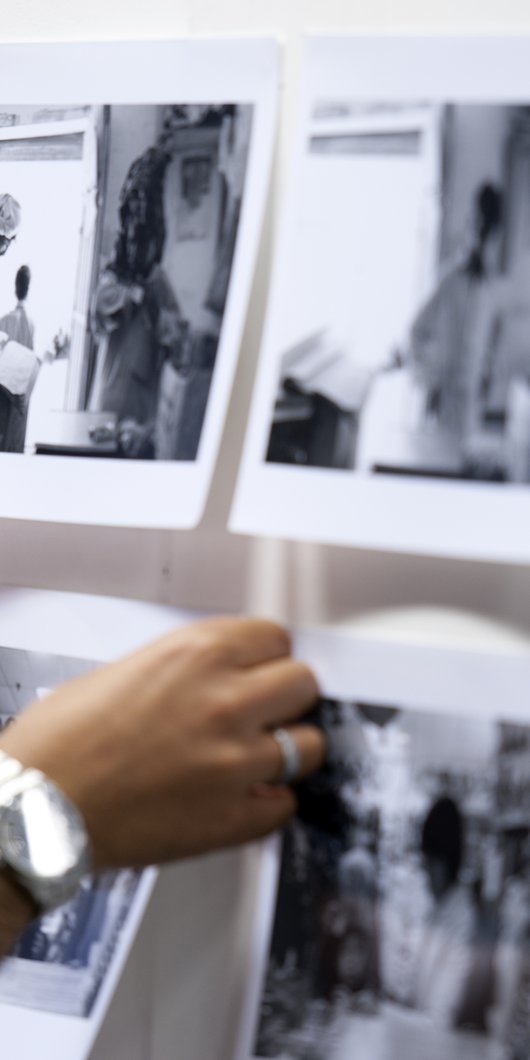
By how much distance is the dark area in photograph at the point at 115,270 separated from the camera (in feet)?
2.01

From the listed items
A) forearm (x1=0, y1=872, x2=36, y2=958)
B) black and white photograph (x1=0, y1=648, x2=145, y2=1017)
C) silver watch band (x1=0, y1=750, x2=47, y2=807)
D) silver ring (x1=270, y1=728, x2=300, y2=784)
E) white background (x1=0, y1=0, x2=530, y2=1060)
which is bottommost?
black and white photograph (x1=0, y1=648, x2=145, y2=1017)

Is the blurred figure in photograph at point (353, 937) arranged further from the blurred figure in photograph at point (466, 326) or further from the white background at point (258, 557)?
the blurred figure in photograph at point (466, 326)

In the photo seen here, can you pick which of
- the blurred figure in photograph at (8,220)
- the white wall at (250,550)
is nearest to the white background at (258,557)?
the white wall at (250,550)

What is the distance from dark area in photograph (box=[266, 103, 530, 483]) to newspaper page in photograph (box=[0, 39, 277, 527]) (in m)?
0.04

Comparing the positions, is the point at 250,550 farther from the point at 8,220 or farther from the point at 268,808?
the point at 8,220

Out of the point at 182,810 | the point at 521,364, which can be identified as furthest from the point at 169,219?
the point at 182,810

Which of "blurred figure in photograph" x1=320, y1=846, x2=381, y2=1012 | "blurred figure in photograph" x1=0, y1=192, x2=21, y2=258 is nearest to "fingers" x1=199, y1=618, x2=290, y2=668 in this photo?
"blurred figure in photograph" x1=320, y1=846, x2=381, y2=1012

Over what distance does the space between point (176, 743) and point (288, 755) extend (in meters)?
0.06

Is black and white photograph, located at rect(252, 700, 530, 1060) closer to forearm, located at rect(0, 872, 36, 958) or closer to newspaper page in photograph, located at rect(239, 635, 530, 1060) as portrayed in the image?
newspaper page in photograph, located at rect(239, 635, 530, 1060)

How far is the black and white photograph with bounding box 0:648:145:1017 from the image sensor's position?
0.60 m

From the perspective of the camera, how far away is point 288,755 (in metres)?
0.56

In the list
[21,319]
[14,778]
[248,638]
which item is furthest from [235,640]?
[21,319]

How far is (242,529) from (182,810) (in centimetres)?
14

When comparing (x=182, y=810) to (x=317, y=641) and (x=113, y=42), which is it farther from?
(x=113, y=42)
